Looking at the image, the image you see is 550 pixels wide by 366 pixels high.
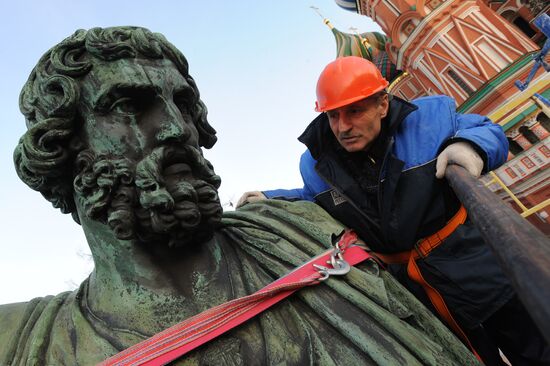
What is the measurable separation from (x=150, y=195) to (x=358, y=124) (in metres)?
1.24

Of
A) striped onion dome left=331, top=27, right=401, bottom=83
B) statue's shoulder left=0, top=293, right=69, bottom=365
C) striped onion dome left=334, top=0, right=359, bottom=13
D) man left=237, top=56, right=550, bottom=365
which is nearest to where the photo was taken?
statue's shoulder left=0, top=293, right=69, bottom=365

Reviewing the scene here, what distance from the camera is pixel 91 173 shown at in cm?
166

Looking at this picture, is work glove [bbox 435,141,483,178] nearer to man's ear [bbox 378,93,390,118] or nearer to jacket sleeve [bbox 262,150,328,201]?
man's ear [bbox 378,93,390,118]

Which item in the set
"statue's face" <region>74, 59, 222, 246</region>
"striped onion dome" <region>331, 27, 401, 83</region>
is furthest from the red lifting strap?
"striped onion dome" <region>331, 27, 401, 83</region>

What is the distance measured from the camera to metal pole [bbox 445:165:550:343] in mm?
820

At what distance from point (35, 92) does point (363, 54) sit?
2103cm

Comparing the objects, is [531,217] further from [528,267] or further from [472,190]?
[528,267]

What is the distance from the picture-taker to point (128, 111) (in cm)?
172

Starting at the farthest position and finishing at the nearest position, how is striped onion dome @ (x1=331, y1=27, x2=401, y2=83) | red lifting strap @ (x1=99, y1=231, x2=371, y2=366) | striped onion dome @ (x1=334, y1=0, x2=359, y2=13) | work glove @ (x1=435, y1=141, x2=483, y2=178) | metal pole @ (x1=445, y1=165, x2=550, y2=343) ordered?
striped onion dome @ (x1=331, y1=27, x2=401, y2=83)
striped onion dome @ (x1=334, y1=0, x2=359, y2=13)
work glove @ (x1=435, y1=141, x2=483, y2=178)
red lifting strap @ (x1=99, y1=231, x2=371, y2=366)
metal pole @ (x1=445, y1=165, x2=550, y2=343)

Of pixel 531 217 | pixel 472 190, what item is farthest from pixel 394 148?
pixel 531 217

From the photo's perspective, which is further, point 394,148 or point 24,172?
point 394,148

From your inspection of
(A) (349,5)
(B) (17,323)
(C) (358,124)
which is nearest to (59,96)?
(B) (17,323)

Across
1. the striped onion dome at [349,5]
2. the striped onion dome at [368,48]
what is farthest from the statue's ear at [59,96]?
the striped onion dome at [368,48]

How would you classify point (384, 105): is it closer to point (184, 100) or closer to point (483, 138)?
point (483, 138)
